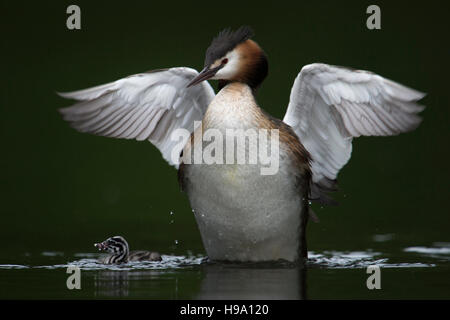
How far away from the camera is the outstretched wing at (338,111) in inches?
352

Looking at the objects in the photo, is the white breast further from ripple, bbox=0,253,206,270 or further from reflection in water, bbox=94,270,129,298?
reflection in water, bbox=94,270,129,298

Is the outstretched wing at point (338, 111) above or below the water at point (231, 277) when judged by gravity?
above

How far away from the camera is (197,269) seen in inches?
333

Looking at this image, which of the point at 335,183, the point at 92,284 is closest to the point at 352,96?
the point at 335,183

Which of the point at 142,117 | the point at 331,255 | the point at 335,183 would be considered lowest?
the point at 331,255

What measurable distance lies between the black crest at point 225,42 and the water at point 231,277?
186 centimetres

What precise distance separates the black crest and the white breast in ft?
1.03

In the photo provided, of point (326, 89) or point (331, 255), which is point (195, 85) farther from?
point (331, 255)

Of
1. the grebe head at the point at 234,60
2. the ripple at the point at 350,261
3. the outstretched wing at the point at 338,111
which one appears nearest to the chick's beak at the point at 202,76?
the grebe head at the point at 234,60

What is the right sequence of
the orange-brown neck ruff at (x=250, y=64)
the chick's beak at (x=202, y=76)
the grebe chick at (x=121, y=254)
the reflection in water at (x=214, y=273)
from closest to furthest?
the reflection in water at (x=214, y=273), the chick's beak at (x=202, y=76), the orange-brown neck ruff at (x=250, y=64), the grebe chick at (x=121, y=254)

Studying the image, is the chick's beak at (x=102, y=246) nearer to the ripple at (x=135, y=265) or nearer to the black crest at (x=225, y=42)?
the ripple at (x=135, y=265)

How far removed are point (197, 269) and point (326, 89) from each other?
204 cm

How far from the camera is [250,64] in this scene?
29.8ft
